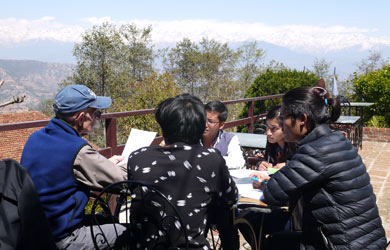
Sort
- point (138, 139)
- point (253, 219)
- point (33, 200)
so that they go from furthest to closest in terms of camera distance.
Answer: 1. point (253, 219)
2. point (138, 139)
3. point (33, 200)

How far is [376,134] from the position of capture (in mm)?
8875

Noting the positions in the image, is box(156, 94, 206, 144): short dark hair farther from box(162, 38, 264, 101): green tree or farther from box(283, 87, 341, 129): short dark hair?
box(162, 38, 264, 101): green tree

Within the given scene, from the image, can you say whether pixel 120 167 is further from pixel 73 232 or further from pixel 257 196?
pixel 257 196

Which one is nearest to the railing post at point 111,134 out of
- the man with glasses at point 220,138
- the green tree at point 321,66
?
the man with glasses at point 220,138

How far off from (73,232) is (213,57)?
3473 centimetres

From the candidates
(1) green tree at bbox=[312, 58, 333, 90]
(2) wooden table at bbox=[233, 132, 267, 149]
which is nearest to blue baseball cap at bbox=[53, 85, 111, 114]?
(2) wooden table at bbox=[233, 132, 267, 149]

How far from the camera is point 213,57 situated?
1410 inches

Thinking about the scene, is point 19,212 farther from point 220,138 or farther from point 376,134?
point 376,134

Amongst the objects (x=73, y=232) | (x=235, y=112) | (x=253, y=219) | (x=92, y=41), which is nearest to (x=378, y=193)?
(x=253, y=219)

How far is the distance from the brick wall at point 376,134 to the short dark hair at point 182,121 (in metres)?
8.25

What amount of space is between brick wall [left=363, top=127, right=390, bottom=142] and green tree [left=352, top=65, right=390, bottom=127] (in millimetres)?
963

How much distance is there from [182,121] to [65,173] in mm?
642

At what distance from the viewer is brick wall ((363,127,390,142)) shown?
8.76 meters

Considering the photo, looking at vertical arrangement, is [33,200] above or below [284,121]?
below
